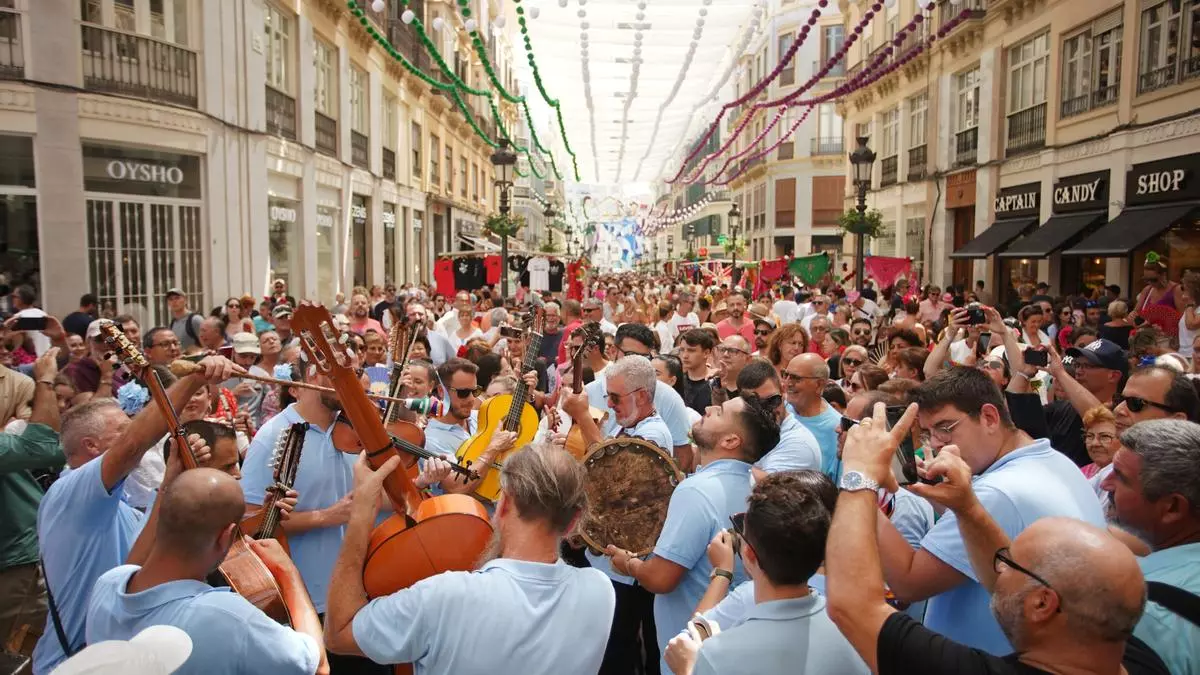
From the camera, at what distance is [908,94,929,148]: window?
26156 millimetres

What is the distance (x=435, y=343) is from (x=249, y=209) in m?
8.25

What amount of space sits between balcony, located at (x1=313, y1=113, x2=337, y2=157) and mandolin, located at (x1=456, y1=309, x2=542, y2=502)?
1733cm

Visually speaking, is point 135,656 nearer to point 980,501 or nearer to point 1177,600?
point 980,501

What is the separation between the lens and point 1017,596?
6.71 ft

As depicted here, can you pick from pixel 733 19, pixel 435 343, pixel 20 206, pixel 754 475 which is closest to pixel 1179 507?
pixel 754 475

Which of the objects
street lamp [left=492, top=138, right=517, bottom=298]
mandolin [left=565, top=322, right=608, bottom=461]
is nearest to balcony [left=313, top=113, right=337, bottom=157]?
street lamp [left=492, top=138, right=517, bottom=298]

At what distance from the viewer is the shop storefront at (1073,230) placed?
16953mm

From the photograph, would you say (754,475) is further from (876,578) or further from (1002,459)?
(876,578)

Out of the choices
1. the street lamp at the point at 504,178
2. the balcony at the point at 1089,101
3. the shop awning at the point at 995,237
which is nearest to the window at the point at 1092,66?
the balcony at the point at 1089,101

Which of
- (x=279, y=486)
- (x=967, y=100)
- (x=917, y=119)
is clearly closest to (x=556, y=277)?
(x=967, y=100)

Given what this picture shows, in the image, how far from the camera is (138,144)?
13727 mm

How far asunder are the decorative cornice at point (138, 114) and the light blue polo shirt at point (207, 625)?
12827mm

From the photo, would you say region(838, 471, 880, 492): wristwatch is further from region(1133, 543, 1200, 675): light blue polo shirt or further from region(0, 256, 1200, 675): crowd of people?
region(1133, 543, 1200, 675): light blue polo shirt

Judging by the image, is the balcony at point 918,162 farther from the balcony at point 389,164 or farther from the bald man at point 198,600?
the bald man at point 198,600
